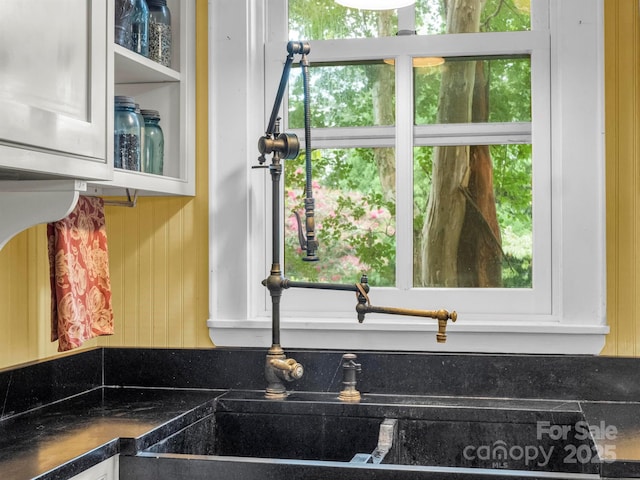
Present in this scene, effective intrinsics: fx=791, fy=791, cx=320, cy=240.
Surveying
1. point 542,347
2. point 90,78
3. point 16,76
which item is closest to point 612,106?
point 542,347

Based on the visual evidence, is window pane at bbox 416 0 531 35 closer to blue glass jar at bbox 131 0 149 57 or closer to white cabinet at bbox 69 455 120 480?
blue glass jar at bbox 131 0 149 57

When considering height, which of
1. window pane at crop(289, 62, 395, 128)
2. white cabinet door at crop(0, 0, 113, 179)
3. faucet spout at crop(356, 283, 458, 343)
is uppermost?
window pane at crop(289, 62, 395, 128)

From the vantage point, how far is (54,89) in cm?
139

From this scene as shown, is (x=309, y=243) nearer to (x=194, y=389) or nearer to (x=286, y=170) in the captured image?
(x=286, y=170)

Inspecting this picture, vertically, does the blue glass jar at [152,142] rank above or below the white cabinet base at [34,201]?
above

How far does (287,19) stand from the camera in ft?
7.55

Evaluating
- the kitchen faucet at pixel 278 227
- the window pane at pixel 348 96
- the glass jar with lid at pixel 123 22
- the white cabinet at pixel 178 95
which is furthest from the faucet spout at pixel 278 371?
the glass jar with lid at pixel 123 22

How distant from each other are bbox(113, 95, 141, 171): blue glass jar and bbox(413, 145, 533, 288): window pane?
774 mm

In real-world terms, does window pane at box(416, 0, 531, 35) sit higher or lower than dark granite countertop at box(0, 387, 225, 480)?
higher

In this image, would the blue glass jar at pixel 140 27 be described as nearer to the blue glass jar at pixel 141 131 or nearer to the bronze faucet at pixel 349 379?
the blue glass jar at pixel 141 131

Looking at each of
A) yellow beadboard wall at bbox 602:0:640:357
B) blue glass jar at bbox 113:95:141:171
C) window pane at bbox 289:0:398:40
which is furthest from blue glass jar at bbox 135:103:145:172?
yellow beadboard wall at bbox 602:0:640:357

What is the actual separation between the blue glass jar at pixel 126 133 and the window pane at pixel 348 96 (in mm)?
506

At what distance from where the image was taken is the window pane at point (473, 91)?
2182 millimetres

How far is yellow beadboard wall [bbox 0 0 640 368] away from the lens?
196cm
